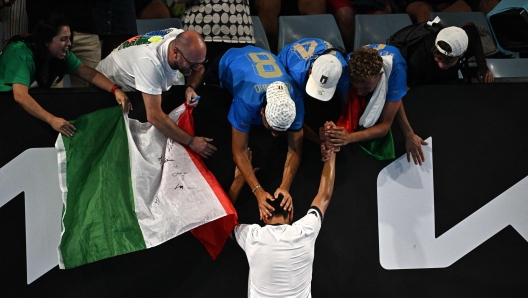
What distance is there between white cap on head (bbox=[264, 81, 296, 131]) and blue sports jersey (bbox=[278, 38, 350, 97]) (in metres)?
0.40

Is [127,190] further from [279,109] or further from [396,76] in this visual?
[396,76]

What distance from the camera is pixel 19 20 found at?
4.60m

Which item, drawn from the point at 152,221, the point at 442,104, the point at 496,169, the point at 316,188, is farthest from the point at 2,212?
the point at 496,169

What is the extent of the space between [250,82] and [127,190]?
3.44ft

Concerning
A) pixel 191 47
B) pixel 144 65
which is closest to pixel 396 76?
pixel 191 47

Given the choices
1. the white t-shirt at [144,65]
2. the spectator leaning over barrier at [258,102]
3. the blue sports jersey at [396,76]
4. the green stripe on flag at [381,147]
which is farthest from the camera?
the green stripe on flag at [381,147]

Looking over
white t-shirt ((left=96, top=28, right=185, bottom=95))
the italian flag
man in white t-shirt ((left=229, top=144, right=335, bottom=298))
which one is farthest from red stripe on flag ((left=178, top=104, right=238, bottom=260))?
white t-shirt ((left=96, top=28, right=185, bottom=95))

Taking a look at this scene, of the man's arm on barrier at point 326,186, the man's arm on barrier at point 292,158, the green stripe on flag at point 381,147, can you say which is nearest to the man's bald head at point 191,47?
the man's arm on barrier at point 292,158

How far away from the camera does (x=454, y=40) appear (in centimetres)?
427

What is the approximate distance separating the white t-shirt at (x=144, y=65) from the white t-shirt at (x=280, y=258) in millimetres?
1107

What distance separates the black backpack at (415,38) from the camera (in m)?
4.43

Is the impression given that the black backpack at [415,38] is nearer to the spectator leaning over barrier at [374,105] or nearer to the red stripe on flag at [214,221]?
the spectator leaning over barrier at [374,105]

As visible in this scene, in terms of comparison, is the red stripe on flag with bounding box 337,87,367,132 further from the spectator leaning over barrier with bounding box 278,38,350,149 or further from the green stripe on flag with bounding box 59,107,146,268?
the green stripe on flag with bounding box 59,107,146,268

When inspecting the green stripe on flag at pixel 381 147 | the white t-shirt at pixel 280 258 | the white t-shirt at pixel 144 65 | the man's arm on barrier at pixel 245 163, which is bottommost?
the white t-shirt at pixel 280 258
